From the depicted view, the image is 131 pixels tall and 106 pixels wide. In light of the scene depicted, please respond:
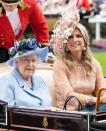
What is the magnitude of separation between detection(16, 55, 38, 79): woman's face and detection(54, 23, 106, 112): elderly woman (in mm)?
544

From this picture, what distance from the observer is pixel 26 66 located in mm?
5441

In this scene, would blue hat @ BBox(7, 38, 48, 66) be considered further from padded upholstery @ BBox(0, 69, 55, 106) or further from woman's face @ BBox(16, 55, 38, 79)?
padded upholstery @ BBox(0, 69, 55, 106)

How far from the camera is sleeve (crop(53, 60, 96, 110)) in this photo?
19.2 ft

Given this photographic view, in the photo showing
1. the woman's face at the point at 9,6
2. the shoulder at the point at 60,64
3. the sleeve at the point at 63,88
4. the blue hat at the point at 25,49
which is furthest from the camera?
the woman's face at the point at 9,6

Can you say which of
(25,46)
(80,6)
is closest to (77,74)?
(25,46)

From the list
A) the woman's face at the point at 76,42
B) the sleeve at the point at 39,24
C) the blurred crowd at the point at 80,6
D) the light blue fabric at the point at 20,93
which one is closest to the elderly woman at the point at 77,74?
the woman's face at the point at 76,42

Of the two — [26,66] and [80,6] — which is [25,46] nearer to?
[26,66]

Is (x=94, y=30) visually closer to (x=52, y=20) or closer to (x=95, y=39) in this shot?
(x=95, y=39)

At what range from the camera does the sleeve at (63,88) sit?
5859 millimetres

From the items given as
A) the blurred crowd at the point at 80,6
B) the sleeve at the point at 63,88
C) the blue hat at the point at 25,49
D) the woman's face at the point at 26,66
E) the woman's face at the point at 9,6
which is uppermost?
the woman's face at the point at 9,6

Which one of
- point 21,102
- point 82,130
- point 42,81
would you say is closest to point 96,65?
point 42,81

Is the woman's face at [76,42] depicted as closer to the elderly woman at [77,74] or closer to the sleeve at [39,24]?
the elderly woman at [77,74]

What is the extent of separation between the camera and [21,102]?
17.5ft

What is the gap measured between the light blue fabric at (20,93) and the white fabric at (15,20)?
3.95ft
